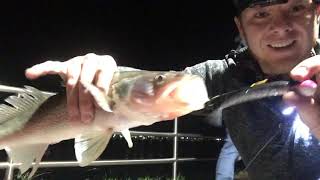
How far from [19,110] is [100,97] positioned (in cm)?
43

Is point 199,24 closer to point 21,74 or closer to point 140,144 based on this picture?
point 140,144

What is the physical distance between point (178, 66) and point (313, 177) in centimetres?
867

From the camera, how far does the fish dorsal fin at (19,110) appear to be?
2086 mm

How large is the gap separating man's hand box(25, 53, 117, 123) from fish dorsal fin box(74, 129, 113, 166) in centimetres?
7

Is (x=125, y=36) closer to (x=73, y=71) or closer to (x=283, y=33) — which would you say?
(x=283, y=33)

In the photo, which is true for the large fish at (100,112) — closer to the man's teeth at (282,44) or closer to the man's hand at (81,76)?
the man's hand at (81,76)

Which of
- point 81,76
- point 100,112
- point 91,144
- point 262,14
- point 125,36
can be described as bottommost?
point 91,144

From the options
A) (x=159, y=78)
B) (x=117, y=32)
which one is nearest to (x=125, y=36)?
(x=117, y=32)

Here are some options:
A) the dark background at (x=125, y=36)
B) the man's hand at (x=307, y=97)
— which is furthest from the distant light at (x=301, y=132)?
the dark background at (x=125, y=36)

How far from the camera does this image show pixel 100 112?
1877 millimetres

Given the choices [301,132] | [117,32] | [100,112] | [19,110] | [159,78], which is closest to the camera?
[159,78]

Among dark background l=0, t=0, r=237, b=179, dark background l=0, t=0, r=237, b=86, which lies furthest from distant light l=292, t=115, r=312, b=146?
dark background l=0, t=0, r=237, b=86

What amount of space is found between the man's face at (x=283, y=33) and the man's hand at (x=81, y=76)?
0.94 meters

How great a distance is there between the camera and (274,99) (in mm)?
2543
